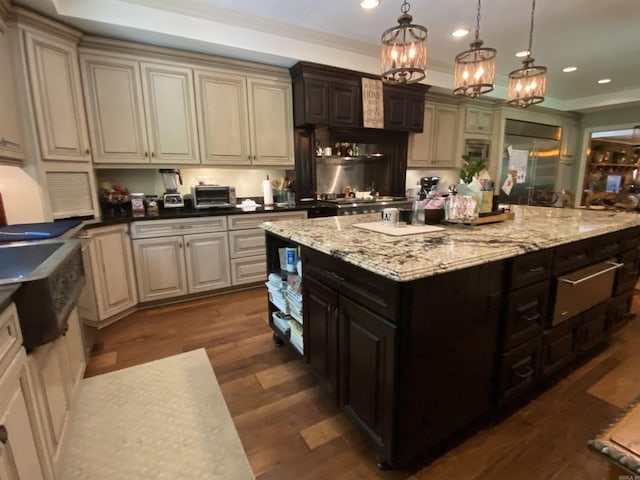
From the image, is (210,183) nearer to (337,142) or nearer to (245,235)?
(245,235)

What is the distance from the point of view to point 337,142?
4.00 metres

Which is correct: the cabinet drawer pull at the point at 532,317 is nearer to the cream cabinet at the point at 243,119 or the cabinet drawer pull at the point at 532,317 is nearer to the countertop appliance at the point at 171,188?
the cream cabinet at the point at 243,119

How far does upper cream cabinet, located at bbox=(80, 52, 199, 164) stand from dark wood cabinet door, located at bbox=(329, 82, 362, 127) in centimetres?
150

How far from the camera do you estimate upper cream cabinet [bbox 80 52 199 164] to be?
8.83ft

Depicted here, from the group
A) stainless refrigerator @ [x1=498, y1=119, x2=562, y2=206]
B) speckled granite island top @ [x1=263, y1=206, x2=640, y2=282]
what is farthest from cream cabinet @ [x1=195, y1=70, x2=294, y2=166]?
stainless refrigerator @ [x1=498, y1=119, x2=562, y2=206]

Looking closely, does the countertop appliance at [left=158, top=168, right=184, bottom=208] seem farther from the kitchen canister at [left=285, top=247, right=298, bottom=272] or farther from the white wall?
the kitchen canister at [left=285, top=247, right=298, bottom=272]

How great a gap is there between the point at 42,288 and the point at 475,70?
8.89 feet

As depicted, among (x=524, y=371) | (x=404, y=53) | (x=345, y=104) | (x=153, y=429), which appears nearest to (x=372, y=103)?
(x=345, y=104)

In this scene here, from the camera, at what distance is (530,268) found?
147 cm

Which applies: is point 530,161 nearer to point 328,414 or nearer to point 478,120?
point 478,120

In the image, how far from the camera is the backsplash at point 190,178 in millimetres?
3188

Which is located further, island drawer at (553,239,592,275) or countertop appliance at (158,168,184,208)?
countertop appliance at (158,168,184,208)

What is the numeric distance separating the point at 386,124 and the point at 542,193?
12.9ft

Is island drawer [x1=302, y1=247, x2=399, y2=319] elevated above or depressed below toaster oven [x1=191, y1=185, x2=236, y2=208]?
below
